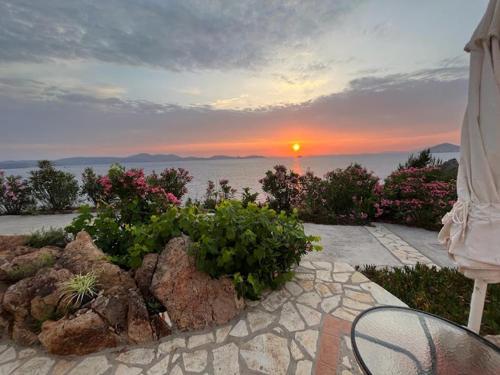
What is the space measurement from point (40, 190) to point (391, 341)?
33.2 ft

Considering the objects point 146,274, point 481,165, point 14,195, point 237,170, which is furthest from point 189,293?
point 237,170

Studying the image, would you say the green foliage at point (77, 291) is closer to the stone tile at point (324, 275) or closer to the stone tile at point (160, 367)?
the stone tile at point (160, 367)

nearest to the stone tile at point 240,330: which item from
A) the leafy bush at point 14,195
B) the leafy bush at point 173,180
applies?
the leafy bush at point 173,180

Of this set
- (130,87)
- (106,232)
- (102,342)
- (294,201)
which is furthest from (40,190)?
(294,201)

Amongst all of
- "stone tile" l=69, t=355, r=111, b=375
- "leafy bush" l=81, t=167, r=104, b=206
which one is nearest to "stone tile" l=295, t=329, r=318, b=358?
"stone tile" l=69, t=355, r=111, b=375

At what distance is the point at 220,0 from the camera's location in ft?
13.9

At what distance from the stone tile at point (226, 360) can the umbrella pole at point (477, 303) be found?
1.80 m

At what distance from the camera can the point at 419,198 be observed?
230 inches

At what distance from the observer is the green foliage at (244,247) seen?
2424 millimetres

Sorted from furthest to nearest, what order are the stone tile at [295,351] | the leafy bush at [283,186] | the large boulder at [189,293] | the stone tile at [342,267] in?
the leafy bush at [283,186] → the stone tile at [342,267] → the large boulder at [189,293] → the stone tile at [295,351]

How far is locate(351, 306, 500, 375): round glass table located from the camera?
1.21 metres

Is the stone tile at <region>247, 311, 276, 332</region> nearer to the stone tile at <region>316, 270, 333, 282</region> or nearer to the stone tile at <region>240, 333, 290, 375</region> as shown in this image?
the stone tile at <region>240, 333, 290, 375</region>

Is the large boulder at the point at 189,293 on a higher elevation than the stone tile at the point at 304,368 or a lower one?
higher

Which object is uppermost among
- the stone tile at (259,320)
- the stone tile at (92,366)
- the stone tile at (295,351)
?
the stone tile at (259,320)
